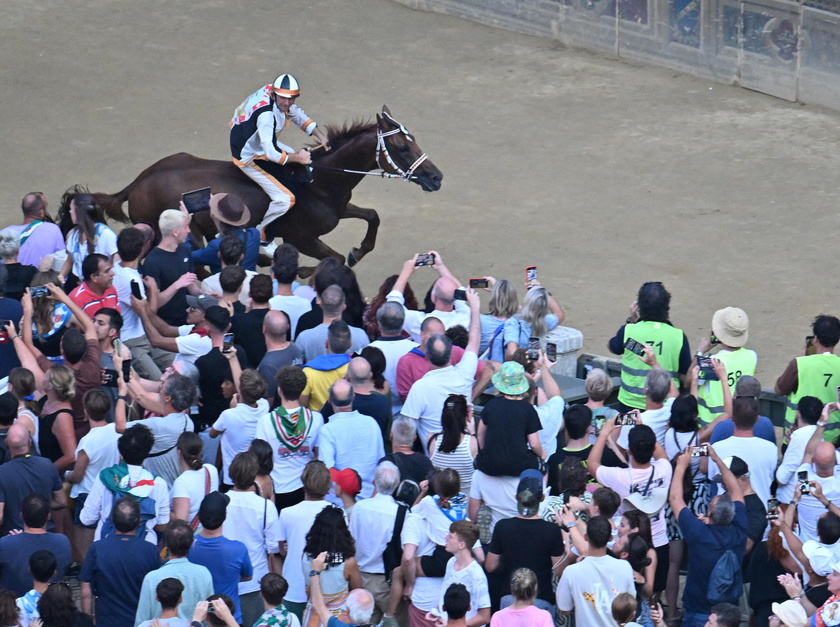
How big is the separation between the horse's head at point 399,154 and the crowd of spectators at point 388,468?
2.98 meters

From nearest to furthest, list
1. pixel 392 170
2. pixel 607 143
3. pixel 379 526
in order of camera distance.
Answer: pixel 379 526 < pixel 392 170 < pixel 607 143

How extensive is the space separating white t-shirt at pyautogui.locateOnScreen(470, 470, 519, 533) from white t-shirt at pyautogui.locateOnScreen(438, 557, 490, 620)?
71 cm

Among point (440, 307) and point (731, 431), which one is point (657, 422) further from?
point (440, 307)

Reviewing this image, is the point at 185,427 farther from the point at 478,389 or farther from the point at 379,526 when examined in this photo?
the point at 478,389

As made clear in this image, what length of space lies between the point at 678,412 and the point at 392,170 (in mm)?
5255

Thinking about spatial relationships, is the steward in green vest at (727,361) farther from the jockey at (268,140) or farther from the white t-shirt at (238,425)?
the jockey at (268,140)

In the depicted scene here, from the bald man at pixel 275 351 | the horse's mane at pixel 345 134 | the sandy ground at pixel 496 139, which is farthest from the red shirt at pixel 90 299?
the sandy ground at pixel 496 139

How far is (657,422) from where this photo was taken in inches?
362

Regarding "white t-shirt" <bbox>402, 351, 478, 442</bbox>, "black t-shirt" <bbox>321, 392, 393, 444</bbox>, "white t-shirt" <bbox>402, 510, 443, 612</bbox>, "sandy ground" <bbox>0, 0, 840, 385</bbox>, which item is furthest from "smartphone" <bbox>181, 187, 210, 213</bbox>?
"white t-shirt" <bbox>402, 510, 443, 612</bbox>

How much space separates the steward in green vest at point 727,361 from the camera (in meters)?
9.78

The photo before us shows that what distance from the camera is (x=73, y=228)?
1166 centimetres

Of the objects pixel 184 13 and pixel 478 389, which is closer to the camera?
pixel 478 389

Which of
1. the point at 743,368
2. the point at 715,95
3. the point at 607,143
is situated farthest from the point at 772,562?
the point at 715,95

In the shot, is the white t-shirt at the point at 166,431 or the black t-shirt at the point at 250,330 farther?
the black t-shirt at the point at 250,330
